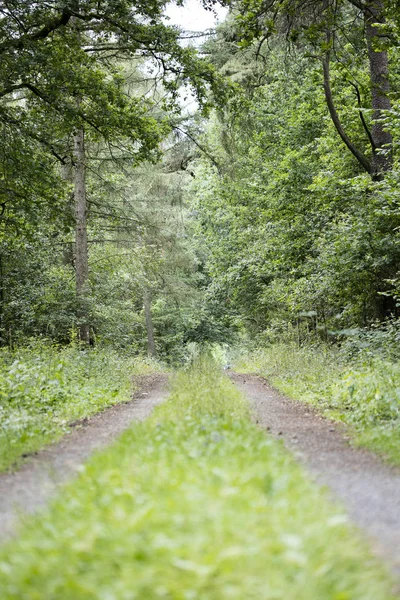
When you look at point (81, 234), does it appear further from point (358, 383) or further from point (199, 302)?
point (199, 302)

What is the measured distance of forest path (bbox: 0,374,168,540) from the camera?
13.2ft

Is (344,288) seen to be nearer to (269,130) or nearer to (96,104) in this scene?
(96,104)

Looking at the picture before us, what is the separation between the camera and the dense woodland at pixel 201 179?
1017 centimetres

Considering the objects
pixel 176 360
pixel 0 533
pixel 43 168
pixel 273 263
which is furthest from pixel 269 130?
pixel 0 533

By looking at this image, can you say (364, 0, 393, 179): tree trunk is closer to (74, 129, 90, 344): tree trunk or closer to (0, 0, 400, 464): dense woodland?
(0, 0, 400, 464): dense woodland

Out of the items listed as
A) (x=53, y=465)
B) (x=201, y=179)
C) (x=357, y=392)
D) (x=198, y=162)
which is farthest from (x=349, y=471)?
(x=201, y=179)

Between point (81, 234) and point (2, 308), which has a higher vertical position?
point (81, 234)

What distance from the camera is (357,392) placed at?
821 centimetres

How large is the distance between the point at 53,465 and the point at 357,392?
495 cm

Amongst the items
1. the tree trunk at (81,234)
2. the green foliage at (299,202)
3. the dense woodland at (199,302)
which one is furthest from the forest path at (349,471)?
the tree trunk at (81,234)

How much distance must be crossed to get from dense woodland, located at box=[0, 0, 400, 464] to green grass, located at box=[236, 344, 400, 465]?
0.07 metres

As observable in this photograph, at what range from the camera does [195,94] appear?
11.9m

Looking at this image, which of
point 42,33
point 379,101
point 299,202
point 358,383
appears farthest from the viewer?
point 299,202

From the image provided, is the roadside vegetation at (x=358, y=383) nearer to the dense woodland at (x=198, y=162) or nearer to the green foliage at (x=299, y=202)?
the green foliage at (x=299, y=202)
